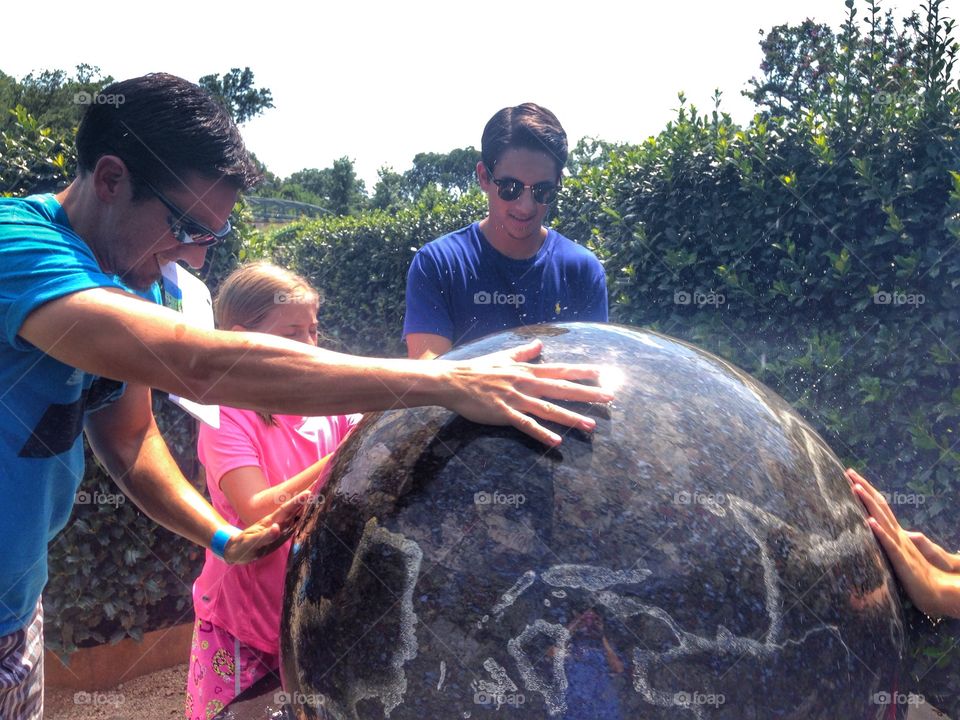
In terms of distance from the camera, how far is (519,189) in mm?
3787

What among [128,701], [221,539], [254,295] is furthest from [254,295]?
[128,701]

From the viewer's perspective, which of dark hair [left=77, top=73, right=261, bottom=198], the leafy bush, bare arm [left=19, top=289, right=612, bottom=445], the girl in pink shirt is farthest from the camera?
the leafy bush

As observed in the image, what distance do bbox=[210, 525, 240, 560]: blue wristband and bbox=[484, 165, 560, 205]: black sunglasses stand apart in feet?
6.24

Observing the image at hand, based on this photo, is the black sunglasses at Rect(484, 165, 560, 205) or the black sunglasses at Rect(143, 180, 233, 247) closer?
the black sunglasses at Rect(143, 180, 233, 247)

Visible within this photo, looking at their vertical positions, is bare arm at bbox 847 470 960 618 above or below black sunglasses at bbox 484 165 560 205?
below

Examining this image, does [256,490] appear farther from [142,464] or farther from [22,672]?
[22,672]

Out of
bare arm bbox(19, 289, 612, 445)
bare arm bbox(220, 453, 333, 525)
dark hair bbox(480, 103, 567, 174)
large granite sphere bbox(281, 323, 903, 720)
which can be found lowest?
bare arm bbox(220, 453, 333, 525)

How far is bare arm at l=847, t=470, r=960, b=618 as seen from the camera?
220 cm

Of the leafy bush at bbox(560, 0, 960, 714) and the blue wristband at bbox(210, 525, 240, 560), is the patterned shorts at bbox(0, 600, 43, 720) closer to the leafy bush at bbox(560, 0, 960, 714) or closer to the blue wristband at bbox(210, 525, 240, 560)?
the blue wristband at bbox(210, 525, 240, 560)

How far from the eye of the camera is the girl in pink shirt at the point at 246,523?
2.79m

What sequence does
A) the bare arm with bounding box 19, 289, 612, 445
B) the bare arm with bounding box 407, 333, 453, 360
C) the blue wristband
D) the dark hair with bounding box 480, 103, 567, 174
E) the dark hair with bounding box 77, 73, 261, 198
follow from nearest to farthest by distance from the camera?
the bare arm with bounding box 19, 289, 612, 445 → the dark hair with bounding box 77, 73, 261, 198 → the blue wristband → the bare arm with bounding box 407, 333, 453, 360 → the dark hair with bounding box 480, 103, 567, 174

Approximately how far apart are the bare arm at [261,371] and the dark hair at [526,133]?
2.11 m

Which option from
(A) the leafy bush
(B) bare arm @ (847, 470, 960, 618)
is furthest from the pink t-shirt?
(A) the leafy bush

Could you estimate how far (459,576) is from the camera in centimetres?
183
